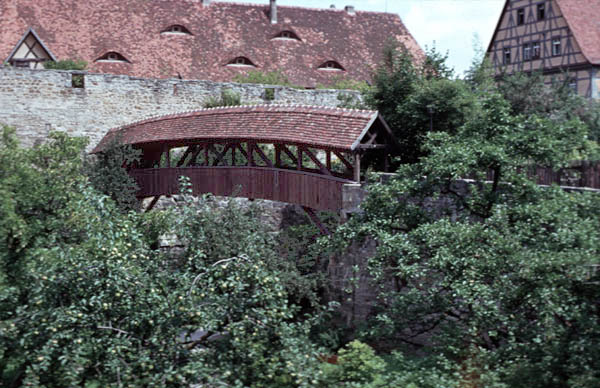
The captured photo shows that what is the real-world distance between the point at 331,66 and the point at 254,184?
11.7 metres

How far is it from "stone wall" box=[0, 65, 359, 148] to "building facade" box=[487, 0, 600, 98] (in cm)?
982

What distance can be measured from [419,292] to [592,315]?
2499 mm

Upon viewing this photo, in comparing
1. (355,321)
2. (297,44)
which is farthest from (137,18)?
(355,321)

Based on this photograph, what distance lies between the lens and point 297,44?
1004 inches

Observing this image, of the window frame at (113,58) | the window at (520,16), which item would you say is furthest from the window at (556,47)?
the window frame at (113,58)

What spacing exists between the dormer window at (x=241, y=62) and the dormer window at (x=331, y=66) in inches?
101

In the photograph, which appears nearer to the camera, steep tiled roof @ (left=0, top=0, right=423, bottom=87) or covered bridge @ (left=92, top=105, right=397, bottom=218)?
covered bridge @ (left=92, top=105, right=397, bottom=218)

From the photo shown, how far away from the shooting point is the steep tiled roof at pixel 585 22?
25109 mm

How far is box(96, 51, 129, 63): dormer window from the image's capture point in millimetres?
22641

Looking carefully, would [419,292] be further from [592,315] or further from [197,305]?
[197,305]

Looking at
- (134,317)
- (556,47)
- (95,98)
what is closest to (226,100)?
(95,98)

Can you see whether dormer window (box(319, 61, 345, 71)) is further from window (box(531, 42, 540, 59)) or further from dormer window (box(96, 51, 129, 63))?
window (box(531, 42, 540, 59))

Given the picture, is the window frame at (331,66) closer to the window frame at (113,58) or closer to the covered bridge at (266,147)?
the window frame at (113,58)

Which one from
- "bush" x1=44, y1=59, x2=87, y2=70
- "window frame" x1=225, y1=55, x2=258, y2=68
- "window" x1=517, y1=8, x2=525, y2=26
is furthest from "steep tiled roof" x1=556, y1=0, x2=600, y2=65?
"bush" x1=44, y1=59, x2=87, y2=70
